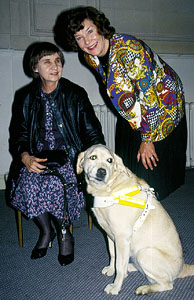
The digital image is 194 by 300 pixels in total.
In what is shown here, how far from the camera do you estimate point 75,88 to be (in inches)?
88.7

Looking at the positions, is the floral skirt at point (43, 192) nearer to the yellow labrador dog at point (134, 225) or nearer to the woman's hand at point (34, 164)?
the woman's hand at point (34, 164)

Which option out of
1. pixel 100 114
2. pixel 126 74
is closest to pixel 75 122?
pixel 126 74

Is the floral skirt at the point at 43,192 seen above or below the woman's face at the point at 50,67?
below

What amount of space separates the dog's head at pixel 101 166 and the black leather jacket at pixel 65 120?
0.41 metres

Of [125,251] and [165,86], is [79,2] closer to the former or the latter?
[165,86]

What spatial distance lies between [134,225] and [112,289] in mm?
439

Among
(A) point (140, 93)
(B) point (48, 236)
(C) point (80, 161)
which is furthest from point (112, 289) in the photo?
(A) point (140, 93)

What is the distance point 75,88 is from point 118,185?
3.07 feet

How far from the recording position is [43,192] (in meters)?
2.05

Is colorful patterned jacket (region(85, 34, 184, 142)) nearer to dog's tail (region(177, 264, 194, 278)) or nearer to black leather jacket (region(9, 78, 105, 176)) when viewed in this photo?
black leather jacket (region(9, 78, 105, 176))

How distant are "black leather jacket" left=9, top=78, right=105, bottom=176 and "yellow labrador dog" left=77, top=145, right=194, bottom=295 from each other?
1.44 ft

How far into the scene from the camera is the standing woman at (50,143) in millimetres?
2062

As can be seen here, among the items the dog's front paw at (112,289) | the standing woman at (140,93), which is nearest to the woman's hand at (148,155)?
the standing woman at (140,93)

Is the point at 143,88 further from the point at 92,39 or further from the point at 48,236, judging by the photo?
the point at 48,236
